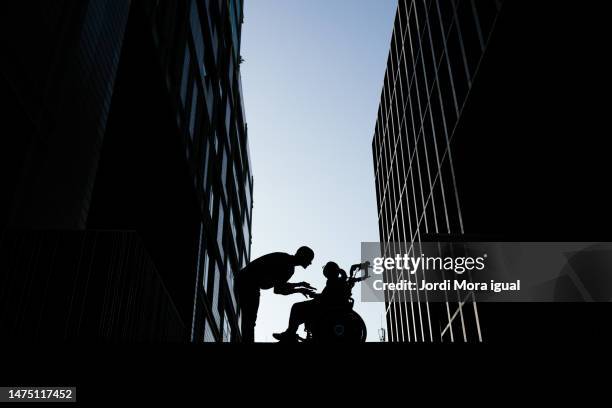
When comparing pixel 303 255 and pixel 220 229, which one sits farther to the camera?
pixel 220 229

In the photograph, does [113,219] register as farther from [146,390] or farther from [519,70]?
[519,70]

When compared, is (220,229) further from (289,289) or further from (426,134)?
(289,289)

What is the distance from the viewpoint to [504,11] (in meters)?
14.7

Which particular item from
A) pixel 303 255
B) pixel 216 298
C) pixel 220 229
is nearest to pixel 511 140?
pixel 303 255

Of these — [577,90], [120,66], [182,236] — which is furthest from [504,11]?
[182,236]

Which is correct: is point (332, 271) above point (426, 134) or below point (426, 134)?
below

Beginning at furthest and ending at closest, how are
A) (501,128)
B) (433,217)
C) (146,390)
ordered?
(433,217), (501,128), (146,390)

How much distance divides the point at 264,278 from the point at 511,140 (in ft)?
38.0

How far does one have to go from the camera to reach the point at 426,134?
93.4ft

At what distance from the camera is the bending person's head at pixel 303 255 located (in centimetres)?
805

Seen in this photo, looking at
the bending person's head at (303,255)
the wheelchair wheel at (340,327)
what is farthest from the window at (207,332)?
the wheelchair wheel at (340,327)

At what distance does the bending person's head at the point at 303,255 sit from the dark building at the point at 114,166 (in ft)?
7.15

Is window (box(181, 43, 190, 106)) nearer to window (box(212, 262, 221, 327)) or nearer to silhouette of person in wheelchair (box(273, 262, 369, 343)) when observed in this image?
window (box(212, 262, 221, 327))

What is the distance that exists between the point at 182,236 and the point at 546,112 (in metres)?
13.0
